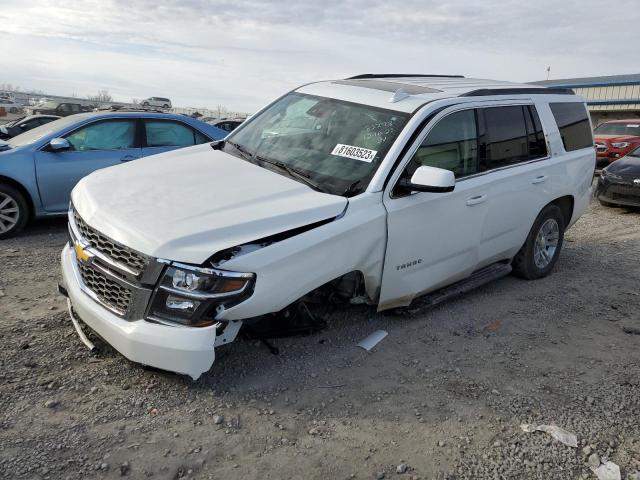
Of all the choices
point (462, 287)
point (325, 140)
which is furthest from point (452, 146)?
point (462, 287)

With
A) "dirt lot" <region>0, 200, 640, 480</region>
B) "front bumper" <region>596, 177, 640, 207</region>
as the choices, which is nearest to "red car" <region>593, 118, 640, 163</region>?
"front bumper" <region>596, 177, 640, 207</region>

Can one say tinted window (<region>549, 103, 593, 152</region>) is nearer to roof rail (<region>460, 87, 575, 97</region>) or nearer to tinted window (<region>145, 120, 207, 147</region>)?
roof rail (<region>460, 87, 575, 97</region>)

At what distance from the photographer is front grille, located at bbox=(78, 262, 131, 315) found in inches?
124

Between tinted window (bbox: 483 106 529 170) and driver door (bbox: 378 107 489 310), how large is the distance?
202mm

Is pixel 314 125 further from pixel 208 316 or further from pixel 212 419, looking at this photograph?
pixel 212 419

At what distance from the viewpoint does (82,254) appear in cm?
345

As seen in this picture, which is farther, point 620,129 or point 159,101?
point 159,101

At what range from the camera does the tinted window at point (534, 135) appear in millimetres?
5152

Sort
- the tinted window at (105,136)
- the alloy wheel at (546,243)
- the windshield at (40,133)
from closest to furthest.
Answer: the alloy wheel at (546,243)
the windshield at (40,133)
the tinted window at (105,136)

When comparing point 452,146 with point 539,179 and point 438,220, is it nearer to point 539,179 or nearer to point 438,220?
point 438,220

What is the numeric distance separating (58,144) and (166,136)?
1515mm

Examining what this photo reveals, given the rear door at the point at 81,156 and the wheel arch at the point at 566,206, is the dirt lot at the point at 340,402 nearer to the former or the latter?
the wheel arch at the point at 566,206

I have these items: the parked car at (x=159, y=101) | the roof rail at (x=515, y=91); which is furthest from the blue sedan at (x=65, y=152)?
the parked car at (x=159, y=101)

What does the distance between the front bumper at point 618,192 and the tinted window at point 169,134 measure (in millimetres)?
7620
